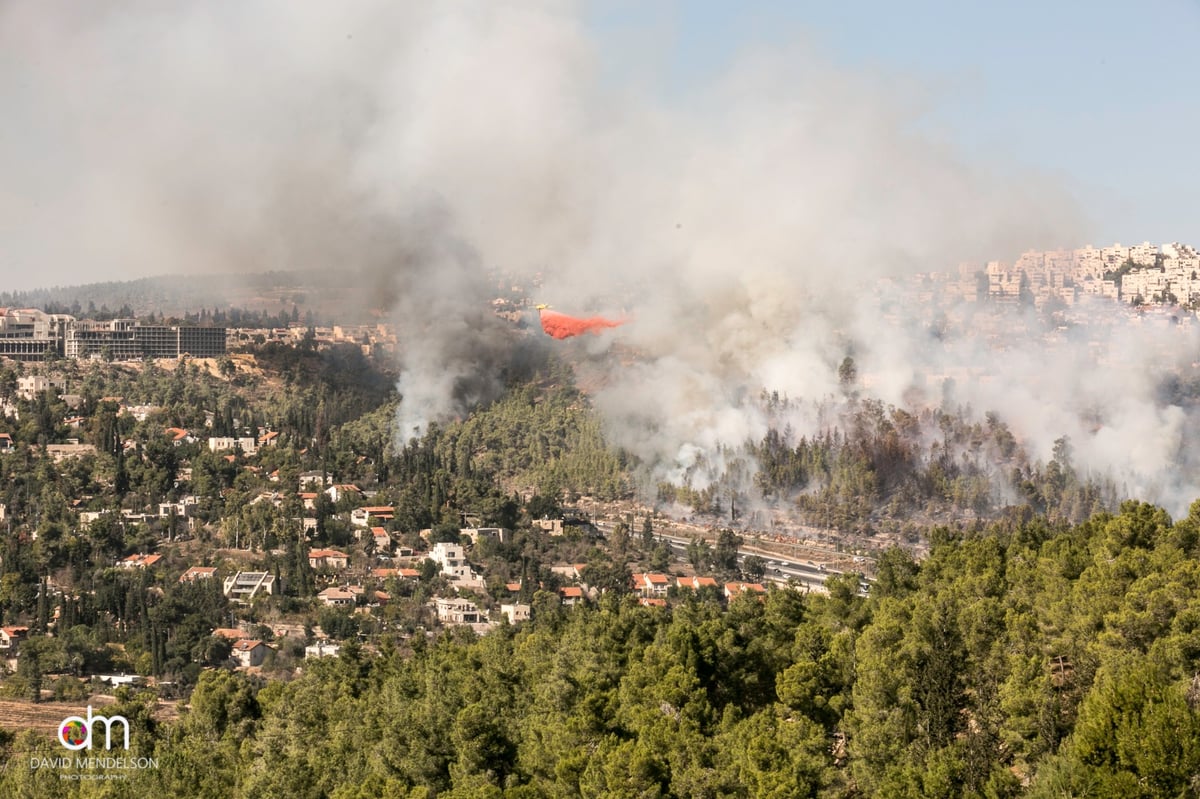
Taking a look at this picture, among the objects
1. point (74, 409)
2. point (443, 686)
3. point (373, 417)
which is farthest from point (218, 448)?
point (443, 686)

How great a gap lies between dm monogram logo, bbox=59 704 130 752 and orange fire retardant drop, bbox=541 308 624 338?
62888 millimetres

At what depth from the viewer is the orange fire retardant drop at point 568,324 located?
102 meters

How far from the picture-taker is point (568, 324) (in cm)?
10712

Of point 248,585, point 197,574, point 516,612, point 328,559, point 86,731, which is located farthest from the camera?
point 328,559

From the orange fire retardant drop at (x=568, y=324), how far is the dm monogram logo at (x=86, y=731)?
62888mm

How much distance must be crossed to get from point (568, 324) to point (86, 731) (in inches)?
2778

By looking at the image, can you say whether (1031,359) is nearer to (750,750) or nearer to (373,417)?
(373,417)

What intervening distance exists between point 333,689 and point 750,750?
15607mm

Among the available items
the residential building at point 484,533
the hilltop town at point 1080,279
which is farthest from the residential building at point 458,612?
the hilltop town at point 1080,279

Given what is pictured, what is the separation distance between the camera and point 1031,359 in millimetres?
89938

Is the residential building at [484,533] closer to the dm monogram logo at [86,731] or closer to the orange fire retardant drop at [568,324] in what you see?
the orange fire retardant drop at [568,324]

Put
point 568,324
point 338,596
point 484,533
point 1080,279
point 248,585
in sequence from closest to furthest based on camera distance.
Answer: point 338,596
point 248,585
point 484,533
point 568,324
point 1080,279

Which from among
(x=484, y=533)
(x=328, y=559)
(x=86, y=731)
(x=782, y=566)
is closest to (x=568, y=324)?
(x=484, y=533)

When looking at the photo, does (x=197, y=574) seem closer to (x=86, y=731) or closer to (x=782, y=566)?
(x=782, y=566)
